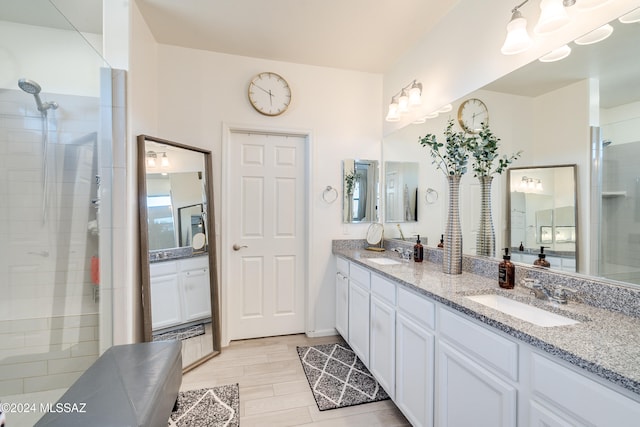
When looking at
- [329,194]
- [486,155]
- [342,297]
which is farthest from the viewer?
[329,194]

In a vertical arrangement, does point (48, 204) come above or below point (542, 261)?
above

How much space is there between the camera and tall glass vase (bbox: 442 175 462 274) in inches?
71.5

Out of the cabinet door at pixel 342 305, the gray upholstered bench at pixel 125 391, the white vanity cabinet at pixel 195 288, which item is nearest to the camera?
the gray upholstered bench at pixel 125 391

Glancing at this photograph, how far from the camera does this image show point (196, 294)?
2.46 m

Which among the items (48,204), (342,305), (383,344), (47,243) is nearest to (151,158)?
(48,204)

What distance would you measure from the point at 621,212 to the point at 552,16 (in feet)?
3.06

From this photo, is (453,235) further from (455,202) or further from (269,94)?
(269,94)

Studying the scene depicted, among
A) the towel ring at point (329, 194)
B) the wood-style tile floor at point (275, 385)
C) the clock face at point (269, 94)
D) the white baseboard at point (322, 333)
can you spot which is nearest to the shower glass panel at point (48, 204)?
the wood-style tile floor at point (275, 385)

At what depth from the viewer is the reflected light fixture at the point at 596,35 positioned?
118cm

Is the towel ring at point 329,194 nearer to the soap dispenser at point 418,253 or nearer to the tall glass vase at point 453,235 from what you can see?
the soap dispenser at point 418,253

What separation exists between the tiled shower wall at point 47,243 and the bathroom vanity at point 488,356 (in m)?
1.97

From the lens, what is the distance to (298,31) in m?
2.31

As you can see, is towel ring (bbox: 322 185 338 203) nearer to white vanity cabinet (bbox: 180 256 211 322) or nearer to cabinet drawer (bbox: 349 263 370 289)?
cabinet drawer (bbox: 349 263 370 289)

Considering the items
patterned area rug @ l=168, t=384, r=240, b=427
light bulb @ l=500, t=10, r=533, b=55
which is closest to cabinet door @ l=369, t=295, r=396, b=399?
patterned area rug @ l=168, t=384, r=240, b=427
